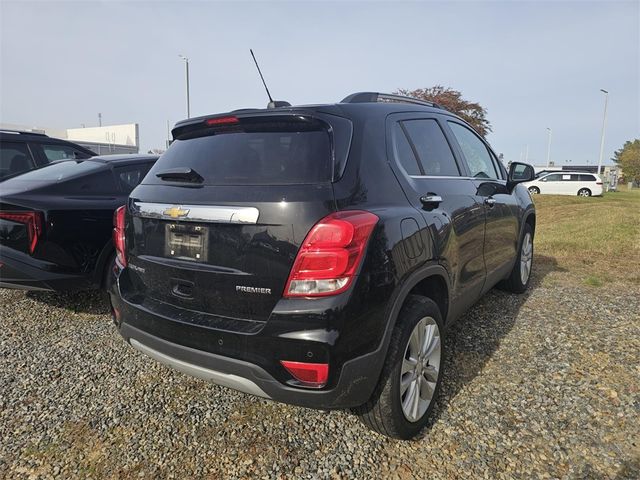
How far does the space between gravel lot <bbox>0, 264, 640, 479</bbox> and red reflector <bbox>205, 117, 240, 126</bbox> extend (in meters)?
1.66

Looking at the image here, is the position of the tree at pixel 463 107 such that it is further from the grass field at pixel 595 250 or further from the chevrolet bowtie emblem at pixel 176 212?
the chevrolet bowtie emblem at pixel 176 212

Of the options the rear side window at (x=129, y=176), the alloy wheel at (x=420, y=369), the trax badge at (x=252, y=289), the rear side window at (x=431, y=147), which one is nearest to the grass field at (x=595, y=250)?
the rear side window at (x=431, y=147)

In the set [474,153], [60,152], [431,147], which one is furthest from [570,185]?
[431,147]

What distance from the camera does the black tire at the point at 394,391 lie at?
2.12 m

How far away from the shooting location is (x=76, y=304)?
14.4 ft

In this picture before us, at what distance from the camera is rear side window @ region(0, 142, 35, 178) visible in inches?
229

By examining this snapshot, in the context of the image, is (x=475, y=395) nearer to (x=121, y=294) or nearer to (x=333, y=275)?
(x=333, y=275)

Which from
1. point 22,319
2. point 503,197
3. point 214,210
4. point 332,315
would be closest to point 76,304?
point 22,319

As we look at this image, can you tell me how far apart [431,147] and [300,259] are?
146cm

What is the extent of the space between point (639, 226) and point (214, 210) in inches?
427

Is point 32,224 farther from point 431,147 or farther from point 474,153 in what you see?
point 474,153

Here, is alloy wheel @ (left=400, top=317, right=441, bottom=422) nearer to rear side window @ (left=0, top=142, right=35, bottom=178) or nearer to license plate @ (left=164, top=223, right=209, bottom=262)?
license plate @ (left=164, top=223, right=209, bottom=262)

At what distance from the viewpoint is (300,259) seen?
1.89 meters

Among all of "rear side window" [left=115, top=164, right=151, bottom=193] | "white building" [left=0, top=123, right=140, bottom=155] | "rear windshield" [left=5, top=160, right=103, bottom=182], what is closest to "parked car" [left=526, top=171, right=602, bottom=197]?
"rear side window" [left=115, top=164, right=151, bottom=193]
